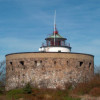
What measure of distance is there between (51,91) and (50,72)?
90.0 inches

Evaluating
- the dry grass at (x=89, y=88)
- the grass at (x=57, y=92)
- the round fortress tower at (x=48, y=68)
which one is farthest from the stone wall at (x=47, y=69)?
the dry grass at (x=89, y=88)

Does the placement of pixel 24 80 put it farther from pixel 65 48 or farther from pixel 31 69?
pixel 65 48

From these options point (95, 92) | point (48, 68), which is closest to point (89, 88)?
point (95, 92)

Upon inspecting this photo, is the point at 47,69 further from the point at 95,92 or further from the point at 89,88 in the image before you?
the point at 95,92

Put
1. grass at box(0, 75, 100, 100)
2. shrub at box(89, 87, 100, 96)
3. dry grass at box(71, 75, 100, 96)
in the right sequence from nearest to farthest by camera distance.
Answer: grass at box(0, 75, 100, 100) → shrub at box(89, 87, 100, 96) → dry grass at box(71, 75, 100, 96)

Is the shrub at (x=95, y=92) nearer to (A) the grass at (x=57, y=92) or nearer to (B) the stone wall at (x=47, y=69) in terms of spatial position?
(A) the grass at (x=57, y=92)

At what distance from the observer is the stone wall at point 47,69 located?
30.1 meters

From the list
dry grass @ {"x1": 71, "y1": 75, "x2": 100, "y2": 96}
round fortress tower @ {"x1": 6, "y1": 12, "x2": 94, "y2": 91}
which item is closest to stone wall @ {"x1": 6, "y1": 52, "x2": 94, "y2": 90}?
round fortress tower @ {"x1": 6, "y1": 12, "x2": 94, "y2": 91}

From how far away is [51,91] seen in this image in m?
28.5

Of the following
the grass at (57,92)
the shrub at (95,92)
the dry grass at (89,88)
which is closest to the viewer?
the grass at (57,92)

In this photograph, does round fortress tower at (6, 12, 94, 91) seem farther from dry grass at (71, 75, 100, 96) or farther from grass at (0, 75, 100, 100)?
dry grass at (71, 75, 100, 96)

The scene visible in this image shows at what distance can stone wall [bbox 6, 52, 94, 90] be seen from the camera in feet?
98.8

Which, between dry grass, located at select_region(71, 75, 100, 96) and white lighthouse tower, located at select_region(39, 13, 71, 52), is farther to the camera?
white lighthouse tower, located at select_region(39, 13, 71, 52)

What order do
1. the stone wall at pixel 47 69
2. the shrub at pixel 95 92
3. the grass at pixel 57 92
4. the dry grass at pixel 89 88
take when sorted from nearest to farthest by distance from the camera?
the grass at pixel 57 92, the shrub at pixel 95 92, the dry grass at pixel 89 88, the stone wall at pixel 47 69
